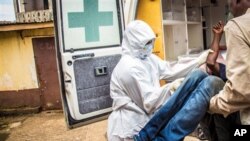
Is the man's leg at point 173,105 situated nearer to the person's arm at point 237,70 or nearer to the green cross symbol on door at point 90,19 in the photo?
the person's arm at point 237,70

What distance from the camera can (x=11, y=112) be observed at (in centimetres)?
682

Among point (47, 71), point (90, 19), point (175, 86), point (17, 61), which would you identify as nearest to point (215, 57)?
point (175, 86)

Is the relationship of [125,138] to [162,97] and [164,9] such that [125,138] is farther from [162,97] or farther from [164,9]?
[164,9]

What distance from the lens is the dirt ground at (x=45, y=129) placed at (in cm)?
473

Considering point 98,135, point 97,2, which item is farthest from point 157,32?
point 98,135

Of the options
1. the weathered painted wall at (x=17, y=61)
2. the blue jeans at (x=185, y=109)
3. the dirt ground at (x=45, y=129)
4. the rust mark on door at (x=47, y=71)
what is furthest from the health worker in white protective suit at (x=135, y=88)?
the weathered painted wall at (x=17, y=61)

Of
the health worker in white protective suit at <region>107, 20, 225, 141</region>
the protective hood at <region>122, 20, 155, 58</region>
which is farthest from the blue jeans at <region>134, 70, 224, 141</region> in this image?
the protective hood at <region>122, 20, 155, 58</region>

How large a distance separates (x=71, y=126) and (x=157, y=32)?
1.44 m

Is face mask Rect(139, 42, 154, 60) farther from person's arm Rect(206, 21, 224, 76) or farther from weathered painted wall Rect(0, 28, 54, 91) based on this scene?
weathered painted wall Rect(0, 28, 54, 91)

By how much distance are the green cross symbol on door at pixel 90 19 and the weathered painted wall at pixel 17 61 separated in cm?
414

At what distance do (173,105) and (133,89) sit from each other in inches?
18.7

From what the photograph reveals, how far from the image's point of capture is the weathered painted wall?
22.1 ft

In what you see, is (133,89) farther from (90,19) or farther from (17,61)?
(17,61)

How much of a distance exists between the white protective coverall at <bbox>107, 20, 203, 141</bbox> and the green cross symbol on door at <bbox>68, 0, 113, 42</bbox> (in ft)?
1.39
